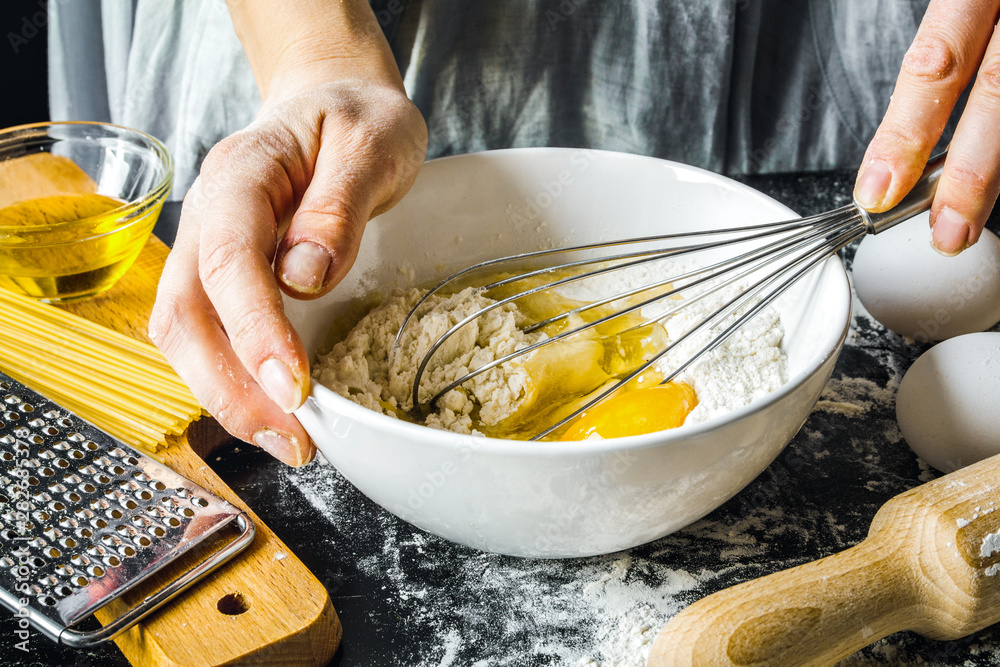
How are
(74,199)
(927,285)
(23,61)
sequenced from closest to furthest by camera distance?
(927,285) → (74,199) → (23,61)

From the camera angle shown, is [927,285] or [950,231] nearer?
[950,231]

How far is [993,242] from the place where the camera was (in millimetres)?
828

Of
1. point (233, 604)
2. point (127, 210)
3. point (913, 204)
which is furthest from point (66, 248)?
point (913, 204)

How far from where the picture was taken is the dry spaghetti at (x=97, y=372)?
28.1 inches

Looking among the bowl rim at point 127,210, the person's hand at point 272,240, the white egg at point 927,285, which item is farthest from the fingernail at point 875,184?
the bowl rim at point 127,210

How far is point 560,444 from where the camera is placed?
18.3 inches

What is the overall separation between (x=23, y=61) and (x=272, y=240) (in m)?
1.38

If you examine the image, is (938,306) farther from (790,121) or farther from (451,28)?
(451,28)

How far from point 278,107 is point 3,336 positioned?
412mm

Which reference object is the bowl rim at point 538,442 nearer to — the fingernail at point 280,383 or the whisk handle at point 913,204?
the fingernail at point 280,383

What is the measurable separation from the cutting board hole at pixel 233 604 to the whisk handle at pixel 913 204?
563mm

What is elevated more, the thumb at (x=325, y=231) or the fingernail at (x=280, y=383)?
the thumb at (x=325, y=231)

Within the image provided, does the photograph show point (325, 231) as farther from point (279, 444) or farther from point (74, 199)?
point (74, 199)

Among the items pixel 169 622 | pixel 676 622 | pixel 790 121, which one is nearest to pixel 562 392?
pixel 676 622
